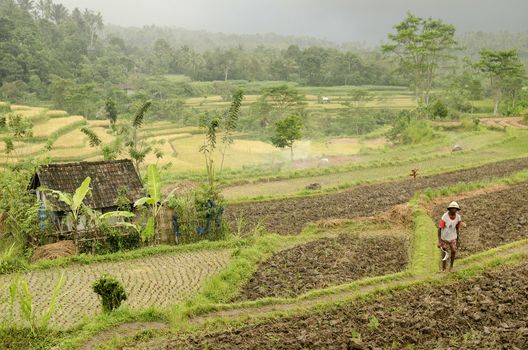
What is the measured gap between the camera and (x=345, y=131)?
180 ft

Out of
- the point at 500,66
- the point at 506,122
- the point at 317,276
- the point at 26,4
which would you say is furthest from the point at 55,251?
the point at 26,4

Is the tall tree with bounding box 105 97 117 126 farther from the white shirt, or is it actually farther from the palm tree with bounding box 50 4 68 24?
the palm tree with bounding box 50 4 68 24

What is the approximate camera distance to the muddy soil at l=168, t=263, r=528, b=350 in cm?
829

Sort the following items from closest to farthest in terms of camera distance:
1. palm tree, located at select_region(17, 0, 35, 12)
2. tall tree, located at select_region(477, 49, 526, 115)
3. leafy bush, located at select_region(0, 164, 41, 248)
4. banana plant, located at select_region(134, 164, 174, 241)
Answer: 1. leafy bush, located at select_region(0, 164, 41, 248)
2. banana plant, located at select_region(134, 164, 174, 241)
3. tall tree, located at select_region(477, 49, 526, 115)
4. palm tree, located at select_region(17, 0, 35, 12)

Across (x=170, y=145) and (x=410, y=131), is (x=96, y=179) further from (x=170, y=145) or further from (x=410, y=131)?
(x=410, y=131)

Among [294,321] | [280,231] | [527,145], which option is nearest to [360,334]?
[294,321]

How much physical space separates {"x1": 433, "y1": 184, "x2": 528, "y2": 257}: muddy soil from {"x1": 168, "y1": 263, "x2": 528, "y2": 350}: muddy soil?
3.23m

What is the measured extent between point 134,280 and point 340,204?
9.89m

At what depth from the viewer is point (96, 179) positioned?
57.2 ft

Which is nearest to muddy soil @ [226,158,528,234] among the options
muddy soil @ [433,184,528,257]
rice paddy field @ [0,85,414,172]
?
muddy soil @ [433,184,528,257]

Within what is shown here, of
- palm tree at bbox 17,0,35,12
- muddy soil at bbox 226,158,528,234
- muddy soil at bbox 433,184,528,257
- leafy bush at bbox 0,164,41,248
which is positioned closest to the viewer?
muddy soil at bbox 433,184,528,257

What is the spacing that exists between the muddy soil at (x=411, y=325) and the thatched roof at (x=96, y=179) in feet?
29.5

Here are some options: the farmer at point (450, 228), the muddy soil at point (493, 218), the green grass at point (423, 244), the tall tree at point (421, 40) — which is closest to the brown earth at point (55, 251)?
the green grass at point (423, 244)

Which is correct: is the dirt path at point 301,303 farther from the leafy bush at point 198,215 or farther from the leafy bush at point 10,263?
the leafy bush at point 198,215
